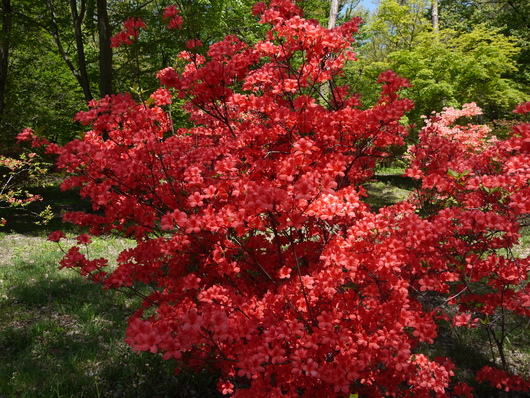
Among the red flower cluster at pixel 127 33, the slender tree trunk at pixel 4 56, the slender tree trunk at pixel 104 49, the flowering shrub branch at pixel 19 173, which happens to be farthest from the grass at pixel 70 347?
the slender tree trunk at pixel 4 56

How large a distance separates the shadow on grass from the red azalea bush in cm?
78

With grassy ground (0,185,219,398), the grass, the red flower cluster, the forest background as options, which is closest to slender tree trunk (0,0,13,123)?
the forest background

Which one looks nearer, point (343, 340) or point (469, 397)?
point (343, 340)

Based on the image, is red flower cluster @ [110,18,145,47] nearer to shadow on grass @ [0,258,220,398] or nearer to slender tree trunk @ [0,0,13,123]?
shadow on grass @ [0,258,220,398]

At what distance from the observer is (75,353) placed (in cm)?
369

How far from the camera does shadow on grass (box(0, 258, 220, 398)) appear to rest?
3.18m

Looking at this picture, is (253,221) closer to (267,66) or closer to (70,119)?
(267,66)

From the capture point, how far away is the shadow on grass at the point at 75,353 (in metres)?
3.18

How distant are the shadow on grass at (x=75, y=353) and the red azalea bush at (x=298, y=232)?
0.78 meters

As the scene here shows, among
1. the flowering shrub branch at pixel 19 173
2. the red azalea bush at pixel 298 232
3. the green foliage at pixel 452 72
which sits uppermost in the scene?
the green foliage at pixel 452 72

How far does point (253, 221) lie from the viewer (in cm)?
237

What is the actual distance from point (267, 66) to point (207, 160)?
1.11 meters

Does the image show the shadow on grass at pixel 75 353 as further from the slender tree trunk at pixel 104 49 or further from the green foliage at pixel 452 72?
the green foliage at pixel 452 72

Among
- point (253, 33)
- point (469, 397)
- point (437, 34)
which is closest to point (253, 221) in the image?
point (469, 397)
